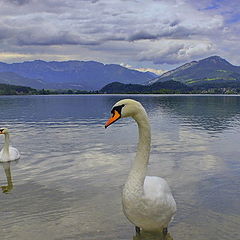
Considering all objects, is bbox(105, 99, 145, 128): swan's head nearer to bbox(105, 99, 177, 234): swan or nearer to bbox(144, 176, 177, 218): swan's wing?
bbox(105, 99, 177, 234): swan

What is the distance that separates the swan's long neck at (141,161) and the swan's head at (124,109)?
204mm

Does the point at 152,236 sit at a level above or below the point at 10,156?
below

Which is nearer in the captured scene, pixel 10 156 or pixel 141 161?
pixel 141 161

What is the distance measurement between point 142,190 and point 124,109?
1897 mm

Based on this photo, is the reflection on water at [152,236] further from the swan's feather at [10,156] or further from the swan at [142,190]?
the swan's feather at [10,156]

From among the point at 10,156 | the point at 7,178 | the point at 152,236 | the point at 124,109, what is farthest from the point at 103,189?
the point at 10,156

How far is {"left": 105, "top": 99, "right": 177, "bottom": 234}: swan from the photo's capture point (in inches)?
296

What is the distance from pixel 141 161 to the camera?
7.84m

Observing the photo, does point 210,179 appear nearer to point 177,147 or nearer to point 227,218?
point 227,218

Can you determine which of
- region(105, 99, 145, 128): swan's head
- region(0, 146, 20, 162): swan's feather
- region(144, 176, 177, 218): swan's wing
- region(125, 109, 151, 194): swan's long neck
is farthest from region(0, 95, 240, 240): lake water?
region(105, 99, 145, 128): swan's head

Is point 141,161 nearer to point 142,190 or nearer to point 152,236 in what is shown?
point 142,190

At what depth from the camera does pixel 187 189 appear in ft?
45.6

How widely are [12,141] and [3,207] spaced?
16868 millimetres

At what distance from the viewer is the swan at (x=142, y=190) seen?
7523 mm
